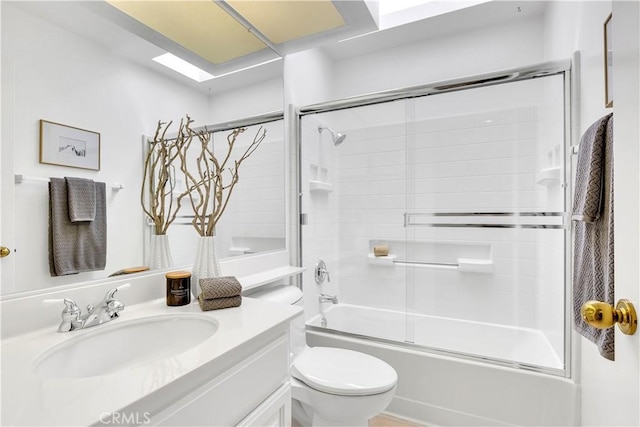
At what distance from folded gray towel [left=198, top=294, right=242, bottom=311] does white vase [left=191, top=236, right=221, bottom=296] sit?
15 cm

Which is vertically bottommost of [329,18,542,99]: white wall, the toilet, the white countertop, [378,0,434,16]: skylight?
the toilet

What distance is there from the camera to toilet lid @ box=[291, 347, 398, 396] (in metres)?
1.31

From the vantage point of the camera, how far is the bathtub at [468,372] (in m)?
1.55

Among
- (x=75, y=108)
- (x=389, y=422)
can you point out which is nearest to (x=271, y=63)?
(x=75, y=108)

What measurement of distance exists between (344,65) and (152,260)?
94.7 inches

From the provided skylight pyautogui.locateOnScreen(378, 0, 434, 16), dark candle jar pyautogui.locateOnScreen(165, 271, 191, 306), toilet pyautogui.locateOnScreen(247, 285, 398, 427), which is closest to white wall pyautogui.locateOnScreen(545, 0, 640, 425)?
toilet pyautogui.locateOnScreen(247, 285, 398, 427)

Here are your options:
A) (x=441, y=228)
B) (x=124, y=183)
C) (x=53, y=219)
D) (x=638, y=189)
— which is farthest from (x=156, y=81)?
A: (x=441, y=228)

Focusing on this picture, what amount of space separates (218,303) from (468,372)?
1.37m

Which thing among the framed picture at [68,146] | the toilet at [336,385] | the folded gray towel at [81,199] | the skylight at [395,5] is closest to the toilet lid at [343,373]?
the toilet at [336,385]

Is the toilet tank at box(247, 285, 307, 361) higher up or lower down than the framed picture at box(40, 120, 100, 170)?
lower down

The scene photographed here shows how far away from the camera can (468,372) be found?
1.68 meters

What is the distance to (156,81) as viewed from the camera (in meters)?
1.23

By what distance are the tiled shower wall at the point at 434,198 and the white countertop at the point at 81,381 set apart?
1.43 meters

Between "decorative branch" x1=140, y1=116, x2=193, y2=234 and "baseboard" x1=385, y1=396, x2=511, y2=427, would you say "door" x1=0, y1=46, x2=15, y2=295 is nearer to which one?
"decorative branch" x1=140, y1=116, x2=193, y2=234
